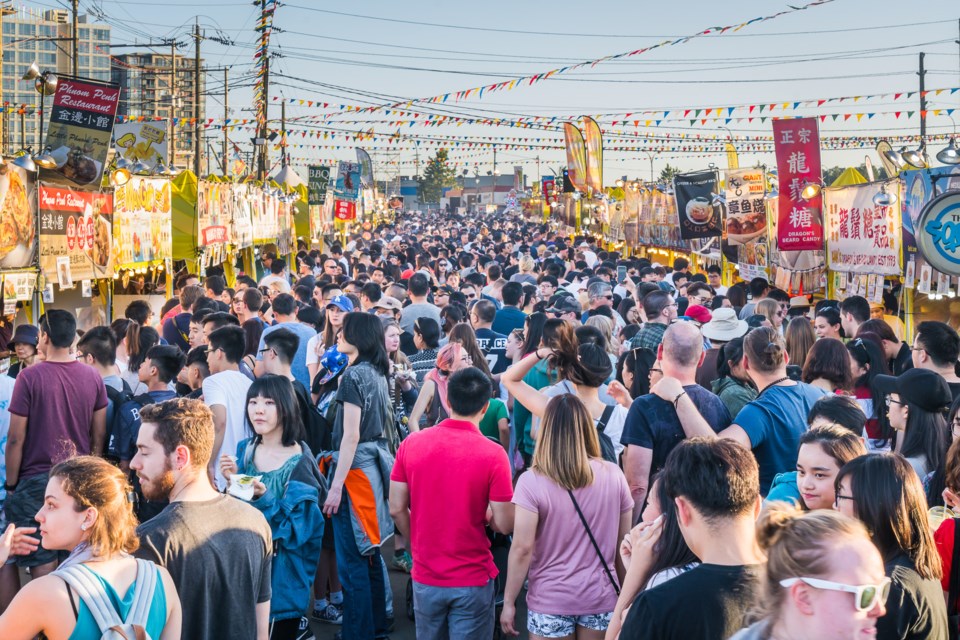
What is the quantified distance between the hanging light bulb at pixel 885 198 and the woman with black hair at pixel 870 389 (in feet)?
12.2

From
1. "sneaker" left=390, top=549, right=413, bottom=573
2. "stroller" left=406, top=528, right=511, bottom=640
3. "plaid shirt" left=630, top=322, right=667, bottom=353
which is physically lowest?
"sneaker" left=390, top=549, right=413, bottom=573

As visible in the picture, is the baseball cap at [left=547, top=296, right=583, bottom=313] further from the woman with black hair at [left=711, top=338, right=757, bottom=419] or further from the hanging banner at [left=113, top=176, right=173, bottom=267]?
the hanging banner at [left=113, top=176, right=173, bottom=267]

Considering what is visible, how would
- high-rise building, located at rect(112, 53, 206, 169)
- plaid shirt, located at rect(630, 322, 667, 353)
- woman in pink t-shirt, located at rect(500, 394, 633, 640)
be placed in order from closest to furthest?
woman in pink t-shirt, located at rect(500, 394, 633, 640), plaid shirt, located at rect(630, 322, 667, 353), high-rise building, located at rect(112, 53, 206, 169)

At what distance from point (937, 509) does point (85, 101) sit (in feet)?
30.8

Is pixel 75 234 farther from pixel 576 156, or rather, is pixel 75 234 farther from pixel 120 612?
pixel 576 156

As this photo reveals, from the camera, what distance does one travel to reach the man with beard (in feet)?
12.1

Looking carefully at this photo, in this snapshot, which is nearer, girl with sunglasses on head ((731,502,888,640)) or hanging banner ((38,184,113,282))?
girl with sunglasses on head ((731,502,888,640))

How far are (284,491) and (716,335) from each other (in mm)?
3830

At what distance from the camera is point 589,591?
446cm

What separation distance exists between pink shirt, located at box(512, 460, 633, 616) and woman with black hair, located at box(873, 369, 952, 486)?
158 cm

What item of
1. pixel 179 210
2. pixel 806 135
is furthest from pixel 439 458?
pixel 179 210

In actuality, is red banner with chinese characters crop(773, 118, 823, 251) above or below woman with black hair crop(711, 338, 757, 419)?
above

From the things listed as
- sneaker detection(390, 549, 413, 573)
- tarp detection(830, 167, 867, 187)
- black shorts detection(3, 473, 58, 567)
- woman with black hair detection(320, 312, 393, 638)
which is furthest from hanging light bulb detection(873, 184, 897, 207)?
black shorts detection(3, 473, 58, 567)

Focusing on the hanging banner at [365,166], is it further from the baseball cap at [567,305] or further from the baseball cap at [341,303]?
the baseball cap at [341,303]
